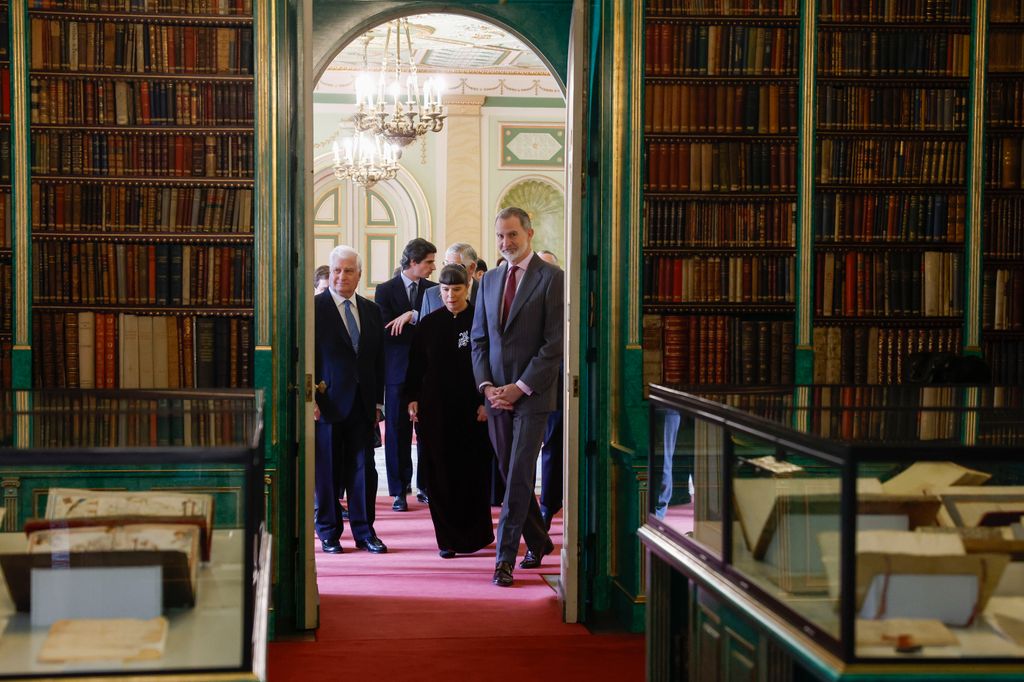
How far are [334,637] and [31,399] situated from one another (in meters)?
2.08

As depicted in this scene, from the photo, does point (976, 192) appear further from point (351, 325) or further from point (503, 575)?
point (351, 325)

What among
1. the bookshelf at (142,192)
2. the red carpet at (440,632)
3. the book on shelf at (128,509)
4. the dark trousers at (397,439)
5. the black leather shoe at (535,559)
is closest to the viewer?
the book on shelf at (128,509)

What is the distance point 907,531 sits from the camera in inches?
77.3

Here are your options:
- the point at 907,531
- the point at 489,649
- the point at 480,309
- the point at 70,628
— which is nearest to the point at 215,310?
the point at 480,309

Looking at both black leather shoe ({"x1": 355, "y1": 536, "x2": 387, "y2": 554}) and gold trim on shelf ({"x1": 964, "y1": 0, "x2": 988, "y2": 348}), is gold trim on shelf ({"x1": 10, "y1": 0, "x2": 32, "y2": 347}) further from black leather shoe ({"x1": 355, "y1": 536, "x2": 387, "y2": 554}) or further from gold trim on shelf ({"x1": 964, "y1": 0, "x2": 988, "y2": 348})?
gold trim on shelf ({"x1": 964, "y1": 0, "x2": 988, "y2": 348})

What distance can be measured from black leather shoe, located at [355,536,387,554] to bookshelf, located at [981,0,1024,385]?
3.03m

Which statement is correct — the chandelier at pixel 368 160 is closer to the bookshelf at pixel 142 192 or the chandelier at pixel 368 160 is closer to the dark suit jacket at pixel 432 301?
the dark suit jacket at pixel 432 301

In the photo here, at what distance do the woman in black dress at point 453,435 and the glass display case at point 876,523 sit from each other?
11.6ft

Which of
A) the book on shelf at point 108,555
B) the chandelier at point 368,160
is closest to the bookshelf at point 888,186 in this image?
the book on shelf at point 108,555

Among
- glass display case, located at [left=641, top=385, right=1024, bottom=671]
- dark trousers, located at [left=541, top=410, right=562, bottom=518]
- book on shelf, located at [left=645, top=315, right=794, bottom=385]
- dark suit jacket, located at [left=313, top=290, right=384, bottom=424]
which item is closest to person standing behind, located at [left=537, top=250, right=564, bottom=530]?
dark trousers, located at [left=541, top=410, right=562, bottom=518]

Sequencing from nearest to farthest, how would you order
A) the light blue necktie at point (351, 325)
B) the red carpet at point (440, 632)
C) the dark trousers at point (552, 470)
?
the red carpet at point (440, 632) → the light blue necktie at point (351, 325) → the dark trousers at point (552, 470)

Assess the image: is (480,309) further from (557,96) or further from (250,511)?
(557,96)

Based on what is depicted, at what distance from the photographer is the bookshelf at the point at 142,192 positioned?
15.4 feet

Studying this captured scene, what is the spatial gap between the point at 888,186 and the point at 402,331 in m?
3.19
